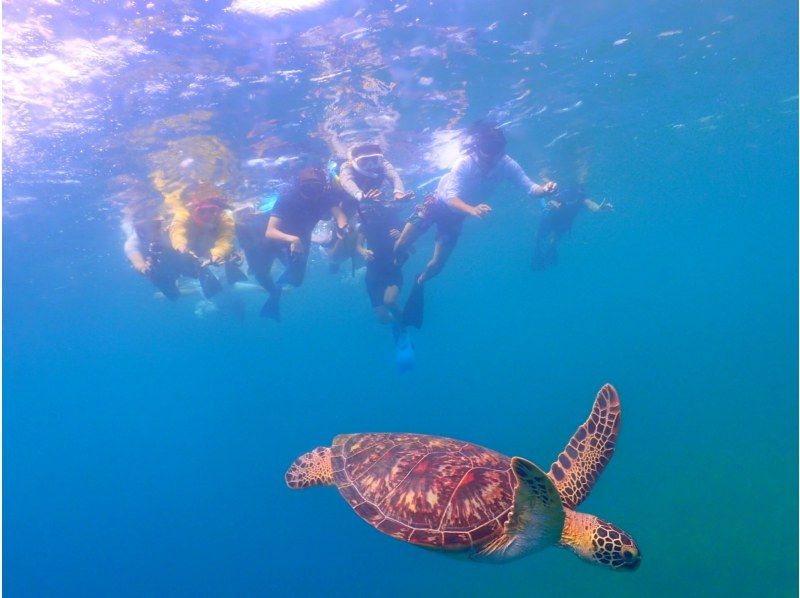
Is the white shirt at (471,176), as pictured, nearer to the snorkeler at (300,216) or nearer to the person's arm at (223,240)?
the snorkeler at (300,216)

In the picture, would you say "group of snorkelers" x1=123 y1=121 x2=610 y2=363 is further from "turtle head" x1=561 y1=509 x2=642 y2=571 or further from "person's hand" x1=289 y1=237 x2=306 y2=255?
"turtle head" x1=561 y1=509 x2=642 y2=571

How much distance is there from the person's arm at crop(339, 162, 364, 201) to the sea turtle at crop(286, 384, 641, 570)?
6.41 metres

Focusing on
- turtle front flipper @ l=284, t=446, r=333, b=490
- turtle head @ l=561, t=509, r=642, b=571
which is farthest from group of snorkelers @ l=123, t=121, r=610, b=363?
turtle head @ l=561, t=509, r=642, b=571

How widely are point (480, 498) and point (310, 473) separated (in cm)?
254

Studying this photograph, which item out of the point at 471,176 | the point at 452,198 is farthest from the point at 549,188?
the point at 471,176

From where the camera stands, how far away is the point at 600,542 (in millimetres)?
4270

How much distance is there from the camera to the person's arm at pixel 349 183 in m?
10.2

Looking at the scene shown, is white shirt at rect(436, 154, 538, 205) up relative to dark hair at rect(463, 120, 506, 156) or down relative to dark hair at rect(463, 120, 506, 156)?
down

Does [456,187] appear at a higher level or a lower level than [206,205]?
lower

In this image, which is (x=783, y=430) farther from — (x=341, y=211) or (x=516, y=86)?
(x=341, y=211)

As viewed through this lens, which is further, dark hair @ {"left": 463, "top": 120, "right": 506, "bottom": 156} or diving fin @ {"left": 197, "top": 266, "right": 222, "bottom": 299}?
diving fin @ {"left": 197, "top": 266, "right": 222, "bottom": 299}

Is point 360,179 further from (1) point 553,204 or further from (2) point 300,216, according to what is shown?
(1) point 553,204

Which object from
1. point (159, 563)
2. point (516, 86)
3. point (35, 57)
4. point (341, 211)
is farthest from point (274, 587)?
point (516, 86)

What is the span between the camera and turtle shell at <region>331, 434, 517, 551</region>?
4.38 m
